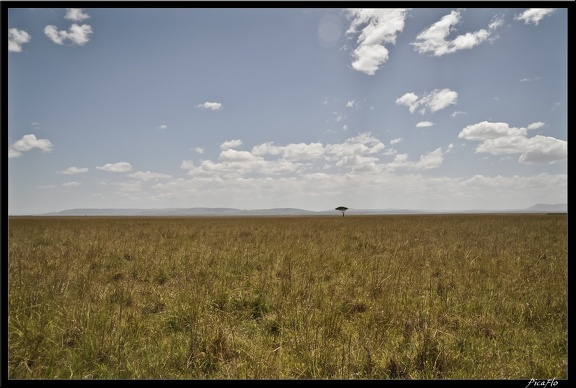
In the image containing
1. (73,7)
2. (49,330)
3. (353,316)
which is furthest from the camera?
(353,316)

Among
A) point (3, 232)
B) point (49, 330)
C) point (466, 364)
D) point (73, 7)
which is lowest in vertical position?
point (466, 364)

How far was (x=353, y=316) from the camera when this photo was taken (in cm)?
477

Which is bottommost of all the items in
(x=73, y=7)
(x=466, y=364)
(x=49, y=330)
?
(x=466, y=364)

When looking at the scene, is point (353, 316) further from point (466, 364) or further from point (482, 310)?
point (482, 310)

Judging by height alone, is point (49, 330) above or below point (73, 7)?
below

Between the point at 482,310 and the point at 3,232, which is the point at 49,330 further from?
the point at 482,310

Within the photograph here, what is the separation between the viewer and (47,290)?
491 centimetres

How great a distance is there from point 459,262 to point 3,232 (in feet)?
30.6

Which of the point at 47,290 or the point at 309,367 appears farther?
the point at 47,290

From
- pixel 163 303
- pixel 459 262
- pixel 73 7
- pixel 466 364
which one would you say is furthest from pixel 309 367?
pixel 459 262

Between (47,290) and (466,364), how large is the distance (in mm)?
6014

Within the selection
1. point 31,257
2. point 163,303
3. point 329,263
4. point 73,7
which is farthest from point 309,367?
point 31,257

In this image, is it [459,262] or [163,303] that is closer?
[163,303]

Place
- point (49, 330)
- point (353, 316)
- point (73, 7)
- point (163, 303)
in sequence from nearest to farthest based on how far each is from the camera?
point (73, 7) < point (49, 330) < point (353, 316) < point (163, 303)
